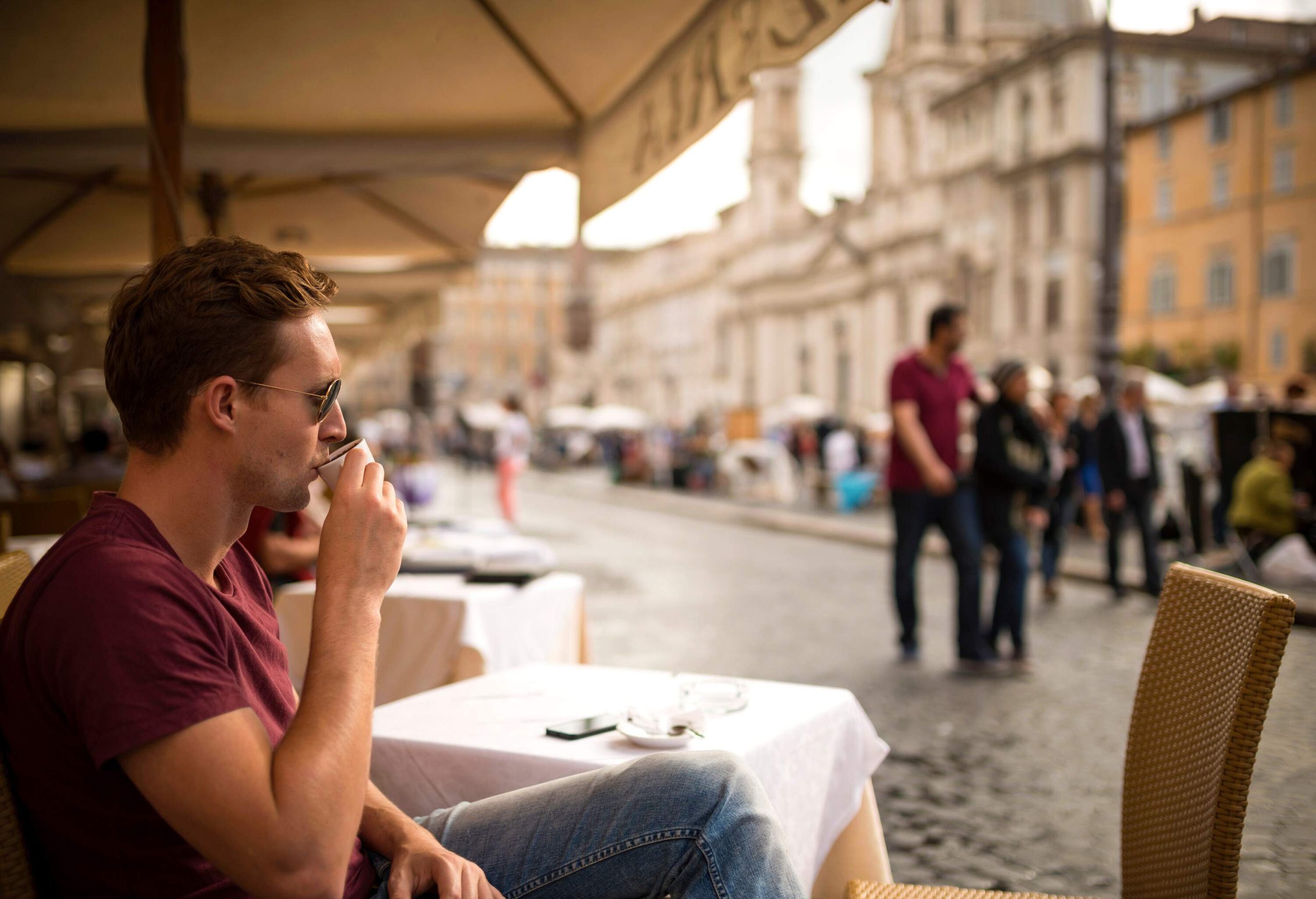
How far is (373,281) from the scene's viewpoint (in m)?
9.97

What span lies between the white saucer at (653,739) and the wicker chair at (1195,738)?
15.7 inches

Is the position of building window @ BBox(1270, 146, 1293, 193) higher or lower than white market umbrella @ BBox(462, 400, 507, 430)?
higher

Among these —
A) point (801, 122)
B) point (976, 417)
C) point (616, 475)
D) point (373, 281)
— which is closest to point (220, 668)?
point (976, 417)

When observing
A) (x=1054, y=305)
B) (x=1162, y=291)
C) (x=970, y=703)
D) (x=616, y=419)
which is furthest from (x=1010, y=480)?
(x=1162, y=291)

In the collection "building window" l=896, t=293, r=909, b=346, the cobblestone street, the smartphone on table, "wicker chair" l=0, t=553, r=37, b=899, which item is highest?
"building window" l=896, t=293, r=909, b=346

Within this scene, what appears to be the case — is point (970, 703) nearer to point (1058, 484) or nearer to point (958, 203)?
point (1058, 484)

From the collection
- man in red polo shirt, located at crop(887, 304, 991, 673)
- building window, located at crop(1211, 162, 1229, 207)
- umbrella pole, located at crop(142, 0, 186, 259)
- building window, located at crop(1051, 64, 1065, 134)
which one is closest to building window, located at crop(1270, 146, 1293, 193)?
building window, located at crop(1211, 162, 1229, 207)

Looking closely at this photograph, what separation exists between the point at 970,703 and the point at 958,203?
4833cm

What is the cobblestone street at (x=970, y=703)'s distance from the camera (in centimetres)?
366

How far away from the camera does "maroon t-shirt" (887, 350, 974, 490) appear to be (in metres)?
6.45

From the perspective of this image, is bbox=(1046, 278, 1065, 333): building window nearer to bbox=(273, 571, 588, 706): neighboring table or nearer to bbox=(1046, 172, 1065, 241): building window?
bbox=(1046, 172, 1065, 241): building window

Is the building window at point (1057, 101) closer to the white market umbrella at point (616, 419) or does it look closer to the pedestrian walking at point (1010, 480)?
the white market umbrella at point (616, 419)

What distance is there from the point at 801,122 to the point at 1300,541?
66.9 metres

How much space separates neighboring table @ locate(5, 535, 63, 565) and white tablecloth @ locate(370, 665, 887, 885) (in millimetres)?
2759
